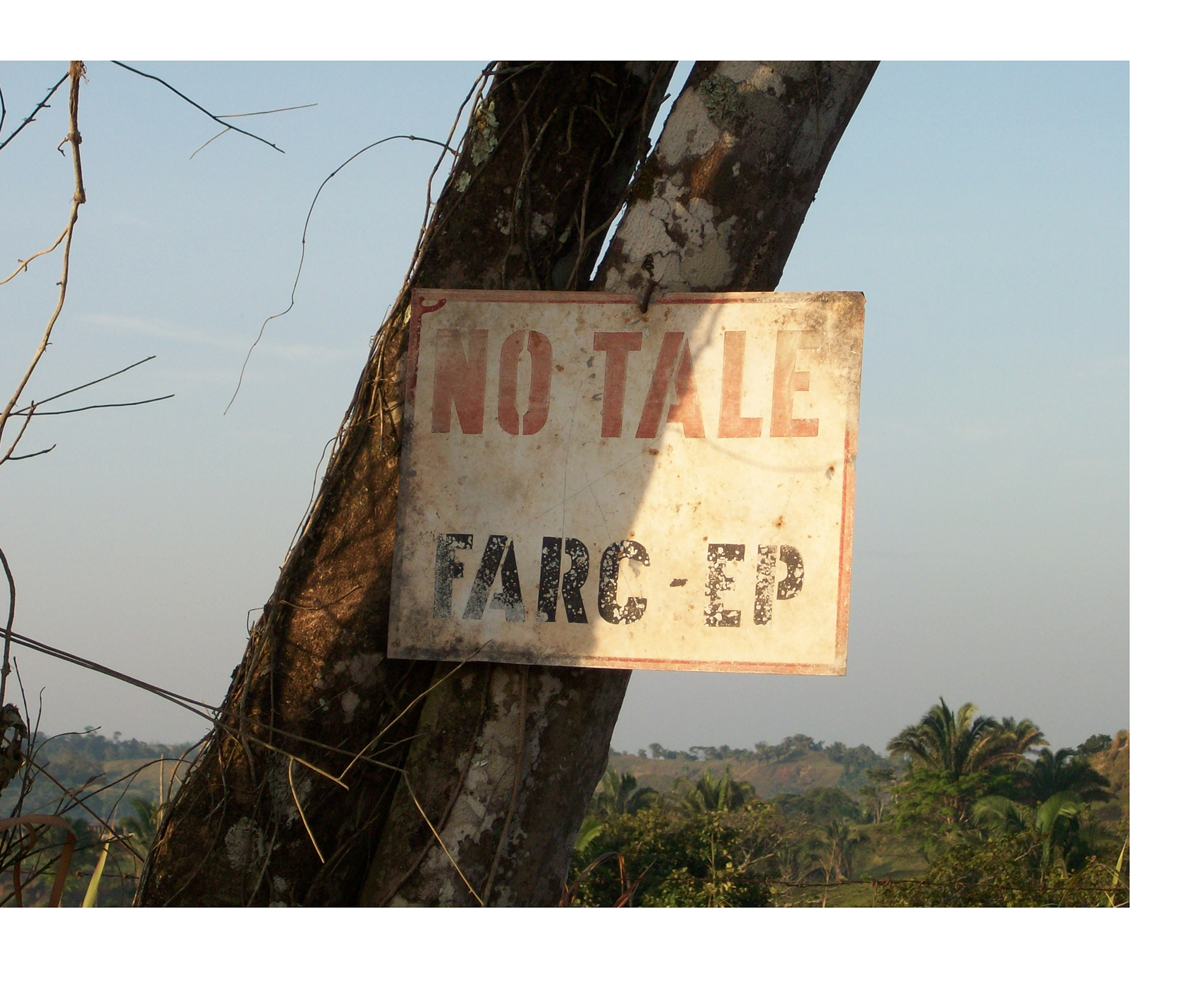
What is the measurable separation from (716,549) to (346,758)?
0.74 m

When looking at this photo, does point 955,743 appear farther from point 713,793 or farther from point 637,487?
point 637,487

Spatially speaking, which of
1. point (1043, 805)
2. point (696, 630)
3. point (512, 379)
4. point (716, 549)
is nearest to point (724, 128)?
point (512, 379)

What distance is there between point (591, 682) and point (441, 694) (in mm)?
265

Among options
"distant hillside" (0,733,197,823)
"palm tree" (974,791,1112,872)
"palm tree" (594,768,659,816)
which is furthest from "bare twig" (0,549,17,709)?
"palm tree" (594,768,659,816)

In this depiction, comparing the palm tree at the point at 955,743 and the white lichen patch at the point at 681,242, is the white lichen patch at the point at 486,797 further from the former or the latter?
the palm tree at the point at 955,743

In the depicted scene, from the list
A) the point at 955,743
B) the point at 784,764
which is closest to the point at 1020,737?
the point at 955,743

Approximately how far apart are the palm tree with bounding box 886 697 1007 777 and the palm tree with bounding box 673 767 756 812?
5100 mm

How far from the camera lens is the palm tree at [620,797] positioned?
29.3 meters

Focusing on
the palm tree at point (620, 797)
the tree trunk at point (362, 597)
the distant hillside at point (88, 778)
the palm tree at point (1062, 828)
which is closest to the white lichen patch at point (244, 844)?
the tree trunk at point (362, 597)

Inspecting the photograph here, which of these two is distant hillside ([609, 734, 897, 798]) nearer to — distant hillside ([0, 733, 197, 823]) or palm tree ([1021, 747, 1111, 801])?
palm tree ([1021, 747, 1111, 801])

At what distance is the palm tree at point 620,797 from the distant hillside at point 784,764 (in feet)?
17.4

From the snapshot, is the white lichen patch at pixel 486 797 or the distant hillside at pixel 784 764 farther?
the distant hillside at pixel 784 764

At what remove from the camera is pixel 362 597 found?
5.88ft

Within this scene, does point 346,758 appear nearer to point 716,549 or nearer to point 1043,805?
point 716,549
